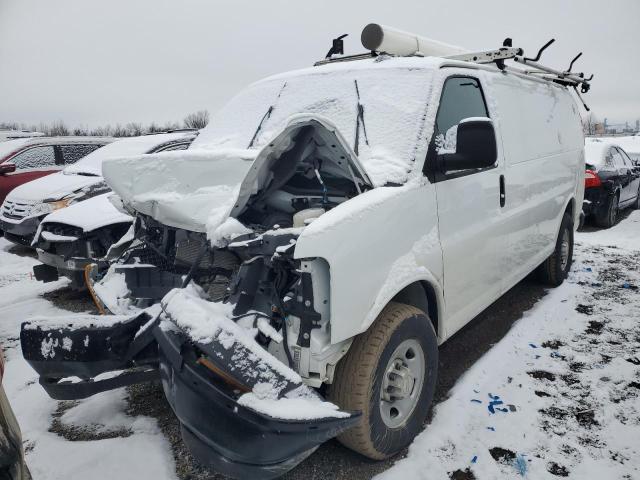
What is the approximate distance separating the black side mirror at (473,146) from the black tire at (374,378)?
92 centimetres

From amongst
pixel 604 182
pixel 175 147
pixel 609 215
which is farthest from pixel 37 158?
pixel 609 215

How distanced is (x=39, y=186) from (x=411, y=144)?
7192 mm

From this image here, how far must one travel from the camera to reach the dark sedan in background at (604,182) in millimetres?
8781

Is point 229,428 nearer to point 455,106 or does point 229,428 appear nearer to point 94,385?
point 94,385

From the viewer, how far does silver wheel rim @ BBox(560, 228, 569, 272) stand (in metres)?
5.39

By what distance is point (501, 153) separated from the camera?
3480 millimetres

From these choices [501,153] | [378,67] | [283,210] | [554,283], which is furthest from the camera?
[554,283]

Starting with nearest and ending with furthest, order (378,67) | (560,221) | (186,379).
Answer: (186,379) < (378,67) < (560,221)

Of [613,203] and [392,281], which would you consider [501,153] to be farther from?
[613,203]

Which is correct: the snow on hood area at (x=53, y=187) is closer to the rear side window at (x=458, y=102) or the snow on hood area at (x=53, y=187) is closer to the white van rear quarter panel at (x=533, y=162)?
the rear side window at (x=458, y=102)

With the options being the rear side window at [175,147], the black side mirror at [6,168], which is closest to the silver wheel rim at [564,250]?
the rear side window at [175,147]

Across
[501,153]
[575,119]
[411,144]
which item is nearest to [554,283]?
[575,119]

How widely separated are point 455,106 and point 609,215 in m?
7.67

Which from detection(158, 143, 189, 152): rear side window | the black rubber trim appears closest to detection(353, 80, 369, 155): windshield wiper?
the black rubber trim
